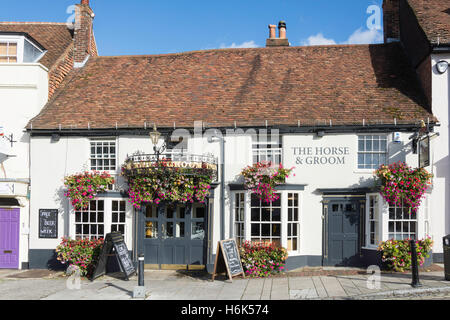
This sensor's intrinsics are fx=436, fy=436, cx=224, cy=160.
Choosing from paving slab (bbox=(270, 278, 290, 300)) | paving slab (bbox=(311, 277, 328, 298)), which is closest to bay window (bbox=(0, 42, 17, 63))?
paving slab (bbox=(270, 278, 290, 300))

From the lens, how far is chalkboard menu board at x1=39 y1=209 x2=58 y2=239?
46.6 ft

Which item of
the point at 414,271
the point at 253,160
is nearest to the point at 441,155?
the point at 414,271

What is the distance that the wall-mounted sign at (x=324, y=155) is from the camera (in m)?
13.6

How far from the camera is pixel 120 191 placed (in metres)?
14.0

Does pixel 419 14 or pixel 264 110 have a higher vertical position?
pixel 419 14

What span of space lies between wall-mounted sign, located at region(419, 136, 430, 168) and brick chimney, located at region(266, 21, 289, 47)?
7856 mm

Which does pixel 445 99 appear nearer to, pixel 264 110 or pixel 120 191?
pixel 264 110

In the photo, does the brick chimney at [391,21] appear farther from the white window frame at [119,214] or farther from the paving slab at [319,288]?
the white window frame at [119,214]

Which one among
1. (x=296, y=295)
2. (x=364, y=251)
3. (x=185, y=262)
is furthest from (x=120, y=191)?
(x=364, y=251)

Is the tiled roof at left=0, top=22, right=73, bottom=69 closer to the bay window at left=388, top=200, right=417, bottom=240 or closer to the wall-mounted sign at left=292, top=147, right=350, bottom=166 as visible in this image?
the wall-mounted sign at left=292, top=147, right=350, bottom=166

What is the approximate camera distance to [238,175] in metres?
13.8

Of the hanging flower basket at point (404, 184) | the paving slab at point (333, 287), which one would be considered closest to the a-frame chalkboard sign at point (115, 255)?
the paving slab at point (333, 287)

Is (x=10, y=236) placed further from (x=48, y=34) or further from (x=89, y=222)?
(x=48, y=34)

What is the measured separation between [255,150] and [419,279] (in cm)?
594
